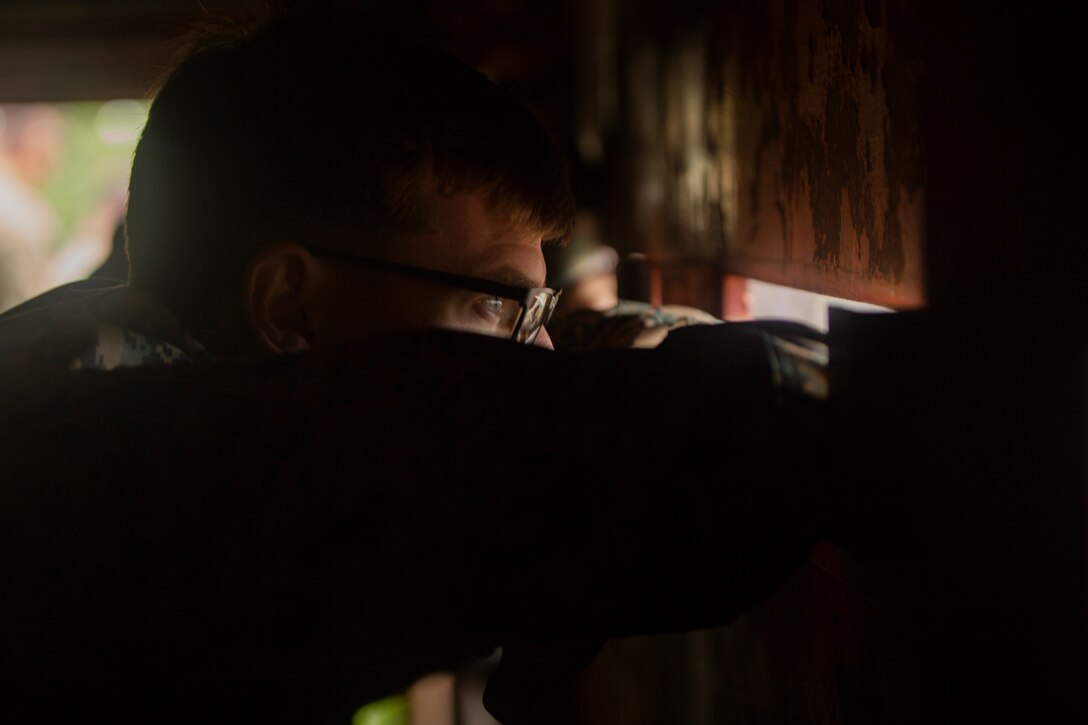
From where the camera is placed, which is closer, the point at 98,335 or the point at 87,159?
the point at 98,335

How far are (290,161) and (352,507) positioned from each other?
0.60 metres

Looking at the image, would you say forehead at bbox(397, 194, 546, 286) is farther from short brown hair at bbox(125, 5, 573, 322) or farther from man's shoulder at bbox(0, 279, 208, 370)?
man's shoulder at bbox(0, 279, 208, 370)

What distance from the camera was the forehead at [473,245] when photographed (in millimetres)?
1140

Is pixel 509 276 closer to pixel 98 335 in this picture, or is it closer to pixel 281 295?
pixel 281 295

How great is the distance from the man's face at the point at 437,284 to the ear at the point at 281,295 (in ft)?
0.08

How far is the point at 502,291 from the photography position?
1.15m

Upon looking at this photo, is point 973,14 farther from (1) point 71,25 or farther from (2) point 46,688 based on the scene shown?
(1) point 71,25

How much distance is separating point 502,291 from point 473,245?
70mm

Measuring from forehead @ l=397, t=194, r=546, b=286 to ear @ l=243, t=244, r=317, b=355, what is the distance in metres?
0.12

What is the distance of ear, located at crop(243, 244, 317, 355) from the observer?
110 centimetres

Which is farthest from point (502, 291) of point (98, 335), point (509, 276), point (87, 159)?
point (87, 159)

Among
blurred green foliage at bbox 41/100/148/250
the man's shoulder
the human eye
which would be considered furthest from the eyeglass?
blurred green foliage at bbox 41/100/148/250

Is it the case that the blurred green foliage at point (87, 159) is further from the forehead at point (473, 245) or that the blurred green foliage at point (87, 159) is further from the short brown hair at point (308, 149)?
the forehead at point (473, 245)

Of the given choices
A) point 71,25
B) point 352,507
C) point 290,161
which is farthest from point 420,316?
point 71,25
